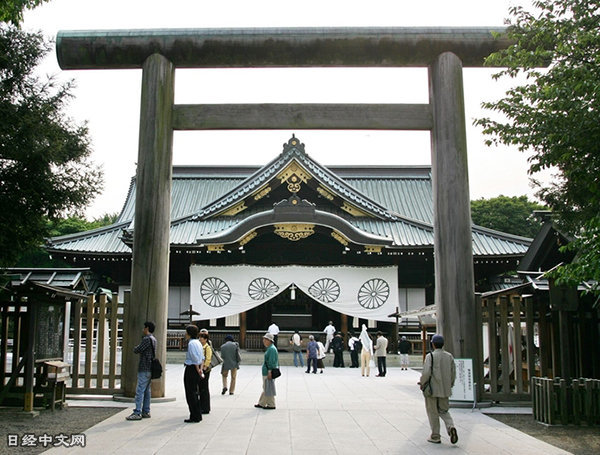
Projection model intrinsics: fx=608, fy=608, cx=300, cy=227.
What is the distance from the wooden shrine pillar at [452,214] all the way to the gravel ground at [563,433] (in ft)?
3.82

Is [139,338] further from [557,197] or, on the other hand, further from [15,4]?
[557,197]

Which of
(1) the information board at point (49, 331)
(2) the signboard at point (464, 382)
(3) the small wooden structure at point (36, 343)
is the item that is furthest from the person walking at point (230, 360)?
(2) the signboard at point (464, 382)

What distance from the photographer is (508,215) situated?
4959cm

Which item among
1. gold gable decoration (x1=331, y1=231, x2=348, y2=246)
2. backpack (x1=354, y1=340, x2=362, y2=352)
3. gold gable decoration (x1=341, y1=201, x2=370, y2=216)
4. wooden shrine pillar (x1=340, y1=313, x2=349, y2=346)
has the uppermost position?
gold gable decoration (x1=341, y1=201, x2=370, y2=216)

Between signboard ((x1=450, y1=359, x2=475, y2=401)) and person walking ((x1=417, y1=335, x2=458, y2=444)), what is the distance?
2.52 meters

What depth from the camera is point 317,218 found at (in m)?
21.7

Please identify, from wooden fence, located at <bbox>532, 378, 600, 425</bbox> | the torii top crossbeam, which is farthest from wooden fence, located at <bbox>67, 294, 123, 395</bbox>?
wooden fence, located at <bbox>532, 378, 600, 425</bbox>

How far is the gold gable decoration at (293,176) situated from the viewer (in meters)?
23.3

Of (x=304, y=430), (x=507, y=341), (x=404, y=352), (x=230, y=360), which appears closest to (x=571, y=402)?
(x=507, y=341)

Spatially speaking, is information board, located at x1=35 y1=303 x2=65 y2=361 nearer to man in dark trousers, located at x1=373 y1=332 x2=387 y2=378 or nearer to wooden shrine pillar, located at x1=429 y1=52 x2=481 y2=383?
wooden shrine pillar, located at x1=429 y1=52 x2=481 y2=383

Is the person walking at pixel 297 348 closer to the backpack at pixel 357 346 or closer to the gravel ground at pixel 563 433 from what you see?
the backpack at pixel 357 346

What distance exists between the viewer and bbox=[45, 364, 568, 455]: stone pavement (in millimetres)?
7180

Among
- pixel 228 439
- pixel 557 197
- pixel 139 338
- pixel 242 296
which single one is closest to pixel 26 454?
pixel 228 439

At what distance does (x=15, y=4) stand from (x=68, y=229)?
44242mm
